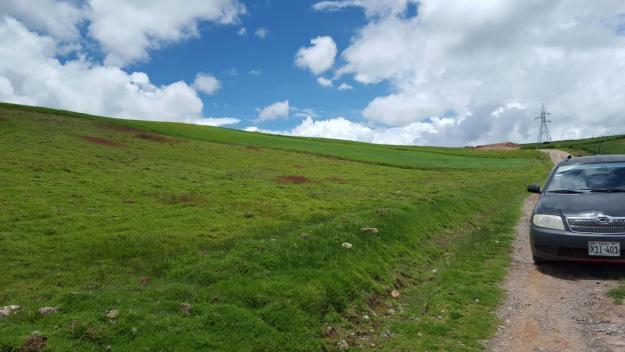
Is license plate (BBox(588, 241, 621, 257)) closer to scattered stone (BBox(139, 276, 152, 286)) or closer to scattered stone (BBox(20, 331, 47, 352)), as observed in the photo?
scattered stone (BBox(139, 276, 152, 286))

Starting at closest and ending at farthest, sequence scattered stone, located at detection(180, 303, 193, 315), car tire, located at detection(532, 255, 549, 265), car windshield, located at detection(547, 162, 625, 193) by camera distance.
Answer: scattered stone, located at detection(180, 303, 193, 315) < car tire, located at detection(532, 255, 549, 265) < car windshield, located at detection(547, 162, 625, 193)

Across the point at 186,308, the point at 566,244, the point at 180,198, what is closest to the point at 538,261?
the point at 566,244

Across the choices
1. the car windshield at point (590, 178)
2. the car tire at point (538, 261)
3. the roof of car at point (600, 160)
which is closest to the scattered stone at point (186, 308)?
the car tire at point (538, 261)

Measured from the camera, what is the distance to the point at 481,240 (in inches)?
611

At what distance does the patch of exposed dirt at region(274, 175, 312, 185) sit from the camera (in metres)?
29.5

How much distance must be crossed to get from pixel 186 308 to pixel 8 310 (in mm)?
3336

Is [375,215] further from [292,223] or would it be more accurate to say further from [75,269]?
[75,269]

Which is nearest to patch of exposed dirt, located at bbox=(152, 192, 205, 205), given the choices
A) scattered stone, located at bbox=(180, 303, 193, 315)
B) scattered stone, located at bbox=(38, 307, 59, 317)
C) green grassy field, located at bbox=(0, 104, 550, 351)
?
green grassy field, located at bbox=(0, 104, 550, 351)

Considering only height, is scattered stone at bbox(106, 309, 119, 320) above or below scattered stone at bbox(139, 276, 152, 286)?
above

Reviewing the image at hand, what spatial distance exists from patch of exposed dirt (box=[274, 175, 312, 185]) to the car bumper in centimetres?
2009

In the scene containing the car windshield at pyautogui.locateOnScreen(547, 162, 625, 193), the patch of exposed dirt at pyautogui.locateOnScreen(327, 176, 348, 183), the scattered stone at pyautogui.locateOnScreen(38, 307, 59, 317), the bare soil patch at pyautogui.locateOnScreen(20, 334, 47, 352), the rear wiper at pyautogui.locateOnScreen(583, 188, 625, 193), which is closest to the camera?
the bare soil patch at pyautogui.locateOnScreen(20, 334, 47, 352)

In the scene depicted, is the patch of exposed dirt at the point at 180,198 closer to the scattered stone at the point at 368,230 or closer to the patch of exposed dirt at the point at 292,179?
the patch of exposed dirt at the point at 292,179

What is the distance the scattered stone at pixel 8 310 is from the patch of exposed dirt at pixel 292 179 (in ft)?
69.1

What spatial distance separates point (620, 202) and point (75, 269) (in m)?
13.4
